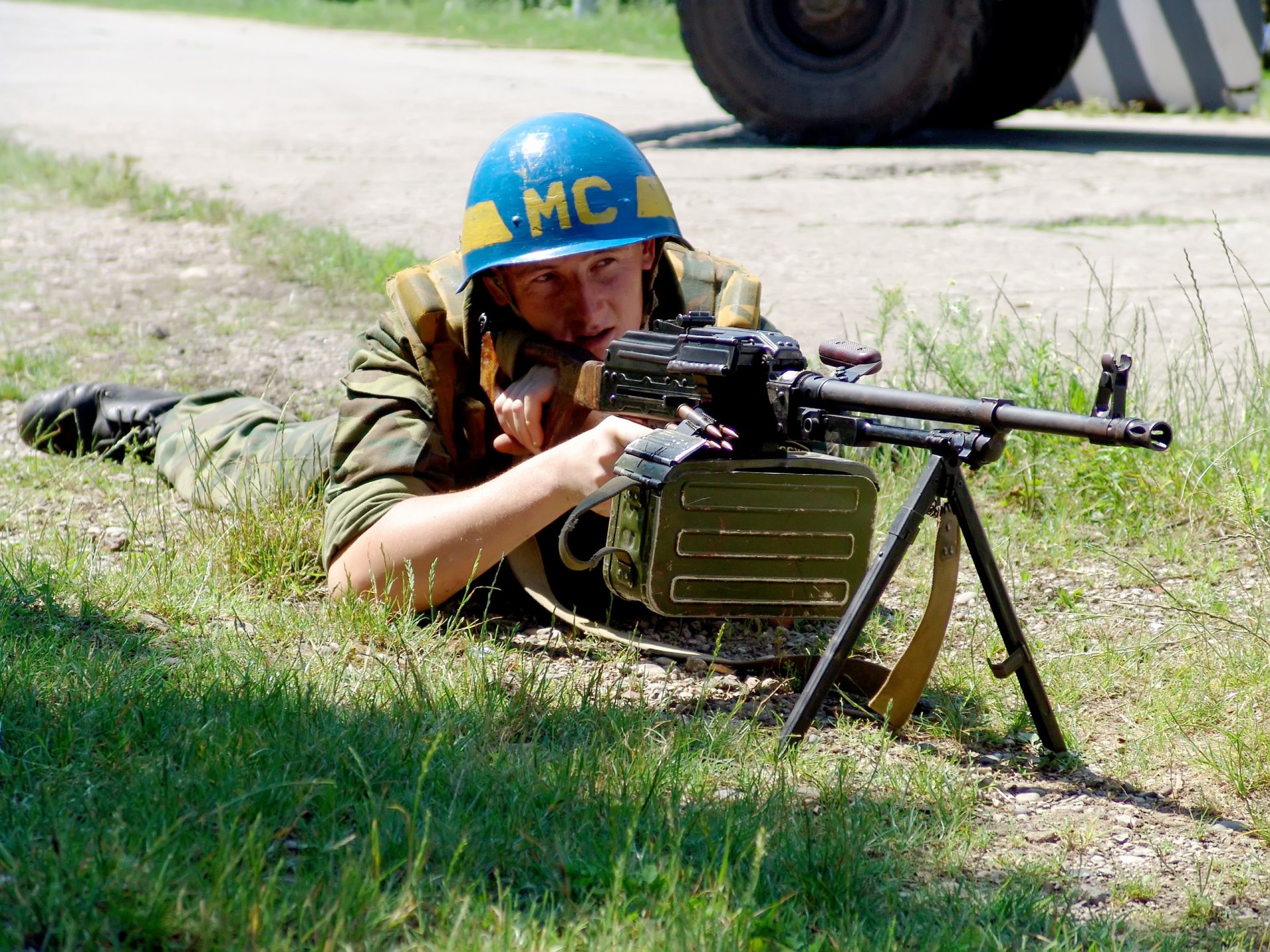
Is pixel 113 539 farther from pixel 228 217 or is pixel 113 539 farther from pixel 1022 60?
pixel 1022 60

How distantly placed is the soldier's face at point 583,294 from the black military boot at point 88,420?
1721 millimetres

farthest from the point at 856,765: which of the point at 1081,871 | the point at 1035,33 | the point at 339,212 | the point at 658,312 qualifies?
the point at 1035,33

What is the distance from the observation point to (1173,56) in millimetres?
10203

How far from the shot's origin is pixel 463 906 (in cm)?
173

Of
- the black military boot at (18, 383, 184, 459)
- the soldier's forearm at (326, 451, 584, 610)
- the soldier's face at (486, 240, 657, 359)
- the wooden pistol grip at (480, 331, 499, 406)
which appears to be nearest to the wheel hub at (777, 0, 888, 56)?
the black military boot at (18, 383, 184, 459)

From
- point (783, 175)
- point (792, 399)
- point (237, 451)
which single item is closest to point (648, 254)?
point (792, 399)

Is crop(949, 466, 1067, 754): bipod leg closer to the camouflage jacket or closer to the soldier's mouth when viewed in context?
the soldier's mouth

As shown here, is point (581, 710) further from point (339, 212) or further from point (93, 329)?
point (339, 212)

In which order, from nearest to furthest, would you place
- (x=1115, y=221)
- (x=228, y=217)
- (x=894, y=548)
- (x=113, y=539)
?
(x=894, y=548) → (x=113, y=539) → (x=1115, y=221) → (x=228, y=217)

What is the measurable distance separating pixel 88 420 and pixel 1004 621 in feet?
9.79

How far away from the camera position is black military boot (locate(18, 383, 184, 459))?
13.5ft

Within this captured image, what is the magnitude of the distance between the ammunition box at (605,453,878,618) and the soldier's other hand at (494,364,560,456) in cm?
37

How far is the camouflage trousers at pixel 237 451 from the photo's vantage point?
348cm

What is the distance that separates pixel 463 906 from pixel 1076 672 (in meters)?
1.55
